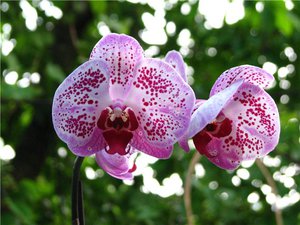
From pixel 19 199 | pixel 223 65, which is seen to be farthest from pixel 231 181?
pixel 19 199

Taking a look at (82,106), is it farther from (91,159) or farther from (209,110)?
(91,159)

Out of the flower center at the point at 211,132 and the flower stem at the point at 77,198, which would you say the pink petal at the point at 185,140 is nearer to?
the flower center at the point at 211,132

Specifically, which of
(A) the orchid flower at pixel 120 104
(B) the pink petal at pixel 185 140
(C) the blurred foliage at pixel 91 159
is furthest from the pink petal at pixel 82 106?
(C) the blurred foliage at pixel 91 159

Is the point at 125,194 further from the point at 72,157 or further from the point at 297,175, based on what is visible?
the point at 297,175

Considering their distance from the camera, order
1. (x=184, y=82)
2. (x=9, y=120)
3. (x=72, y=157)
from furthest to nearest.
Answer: (x=72, y=157), (x=9, y=120), (x=184, y=82)

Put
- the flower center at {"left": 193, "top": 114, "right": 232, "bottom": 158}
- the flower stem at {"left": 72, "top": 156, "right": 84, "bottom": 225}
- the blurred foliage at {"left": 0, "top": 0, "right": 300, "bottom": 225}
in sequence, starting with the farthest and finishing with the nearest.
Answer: the blurred foliage at {"left": 0, "top": 0, "right": 300, "bottom": 225}
the flower center at {"left": 193, "top": 114, "right": 232, "bottom": 158}
the flower stem at {"left": 72, "top": 156, "right": 84, "bottom": 225}

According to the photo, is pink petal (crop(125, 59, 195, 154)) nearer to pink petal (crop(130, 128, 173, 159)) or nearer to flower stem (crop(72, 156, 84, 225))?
pink petal (crop(130, 128, 173, 159))

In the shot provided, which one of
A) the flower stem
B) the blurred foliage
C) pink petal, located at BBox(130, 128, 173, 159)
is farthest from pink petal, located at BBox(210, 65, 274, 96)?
the blurred foliage
